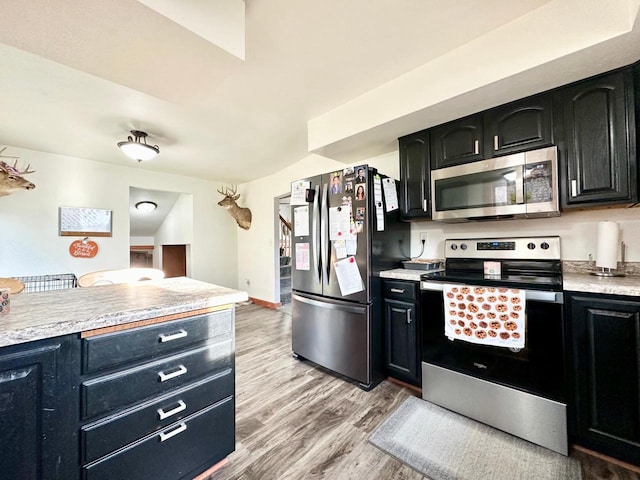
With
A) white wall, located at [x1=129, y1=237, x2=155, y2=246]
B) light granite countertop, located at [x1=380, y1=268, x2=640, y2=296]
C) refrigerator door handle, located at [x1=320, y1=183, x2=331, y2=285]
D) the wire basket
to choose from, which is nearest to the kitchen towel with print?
light granite countertop, located at [x1=380, y1=268, x2=640, y2=296]

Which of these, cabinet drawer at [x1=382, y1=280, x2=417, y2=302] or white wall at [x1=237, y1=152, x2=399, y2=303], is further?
white wall at [x1=237, y1=152, x2=399, y2=303]

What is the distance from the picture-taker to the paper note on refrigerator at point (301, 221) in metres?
2.58

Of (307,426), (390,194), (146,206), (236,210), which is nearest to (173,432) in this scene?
(307,426)

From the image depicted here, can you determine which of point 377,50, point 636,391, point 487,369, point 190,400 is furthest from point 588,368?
point 377,50

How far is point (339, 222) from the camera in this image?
2297 millimetres

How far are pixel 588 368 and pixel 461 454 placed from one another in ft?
2.84

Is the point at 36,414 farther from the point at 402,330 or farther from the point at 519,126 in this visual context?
the point at 519,126

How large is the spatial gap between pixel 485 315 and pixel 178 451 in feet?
6.08

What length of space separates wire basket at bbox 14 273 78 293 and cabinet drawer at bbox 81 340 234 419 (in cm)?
324

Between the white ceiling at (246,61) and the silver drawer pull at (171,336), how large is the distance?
146 centimetres

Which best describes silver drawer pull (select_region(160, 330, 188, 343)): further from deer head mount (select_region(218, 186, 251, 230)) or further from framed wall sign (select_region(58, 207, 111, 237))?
deer head mount (select_region(218, 186, 251, 230))

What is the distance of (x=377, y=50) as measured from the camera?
1.85 metres

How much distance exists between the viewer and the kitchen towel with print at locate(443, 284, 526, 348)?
1.57 metres

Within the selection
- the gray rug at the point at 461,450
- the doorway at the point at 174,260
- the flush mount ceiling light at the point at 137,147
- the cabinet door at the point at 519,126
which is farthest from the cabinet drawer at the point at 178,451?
the doorway at the point at 174,260
